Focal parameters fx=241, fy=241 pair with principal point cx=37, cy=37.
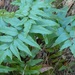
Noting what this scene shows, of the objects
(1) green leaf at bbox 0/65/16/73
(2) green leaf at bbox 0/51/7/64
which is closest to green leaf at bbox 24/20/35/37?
(2) green leaf at bbox 0/51/7/64

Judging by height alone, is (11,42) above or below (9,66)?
above

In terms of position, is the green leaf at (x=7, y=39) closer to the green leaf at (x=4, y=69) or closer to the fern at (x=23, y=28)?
the fern at (x=23, y=28)

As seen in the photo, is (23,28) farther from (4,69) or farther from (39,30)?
(4,69)

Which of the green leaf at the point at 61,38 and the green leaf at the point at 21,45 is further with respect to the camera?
the green leaf at the point at 61,38

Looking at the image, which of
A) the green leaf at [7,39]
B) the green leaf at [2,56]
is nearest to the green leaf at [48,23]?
the green leaf at [7,39]

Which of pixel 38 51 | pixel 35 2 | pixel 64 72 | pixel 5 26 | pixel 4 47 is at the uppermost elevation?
pixel 35 2

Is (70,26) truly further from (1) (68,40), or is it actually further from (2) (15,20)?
(2) (15,20)

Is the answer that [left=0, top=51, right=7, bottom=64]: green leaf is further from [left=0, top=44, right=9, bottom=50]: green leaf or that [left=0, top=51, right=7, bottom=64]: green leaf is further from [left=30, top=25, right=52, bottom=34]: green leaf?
[left=30, top=25, right=52, bottom=34]: green leaf

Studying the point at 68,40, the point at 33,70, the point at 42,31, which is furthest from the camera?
the point at 33,70

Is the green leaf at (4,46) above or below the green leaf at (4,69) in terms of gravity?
above

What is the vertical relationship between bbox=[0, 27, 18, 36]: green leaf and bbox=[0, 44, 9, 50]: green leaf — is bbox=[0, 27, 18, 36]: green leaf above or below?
above

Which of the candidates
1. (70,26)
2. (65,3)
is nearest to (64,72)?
(70,26)
